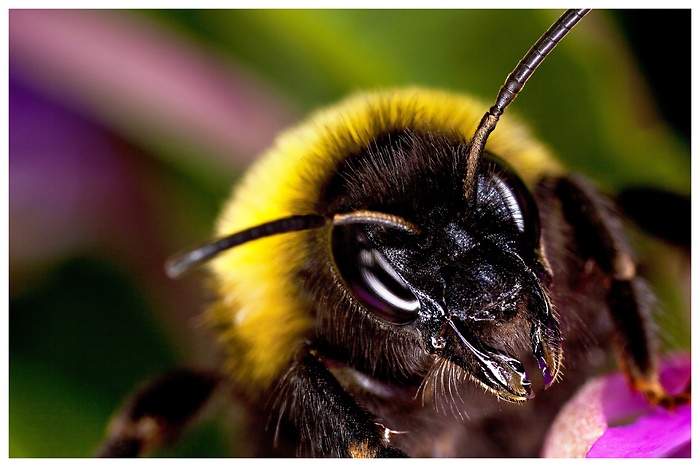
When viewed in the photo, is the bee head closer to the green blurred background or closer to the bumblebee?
the bumblebee

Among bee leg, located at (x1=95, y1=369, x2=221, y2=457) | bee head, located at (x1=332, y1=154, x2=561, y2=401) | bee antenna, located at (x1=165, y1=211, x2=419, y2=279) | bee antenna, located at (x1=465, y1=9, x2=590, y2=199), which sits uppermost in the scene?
bee antenna, located at (x1=465, y1=9, x2=590, y2=199)

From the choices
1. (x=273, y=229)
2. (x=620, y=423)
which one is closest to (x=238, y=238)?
(x=273, y=229)

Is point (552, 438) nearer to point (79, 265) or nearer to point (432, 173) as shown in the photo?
point (432, 173)

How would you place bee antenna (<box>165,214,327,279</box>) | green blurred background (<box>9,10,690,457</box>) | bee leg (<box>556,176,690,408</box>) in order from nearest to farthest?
1. bee antenna (<box>165,214,327,279</box>)
2. bee leg (<box>556,176,690,408</box>)
3. green blurred background (<box>9,10,690,457</box>)

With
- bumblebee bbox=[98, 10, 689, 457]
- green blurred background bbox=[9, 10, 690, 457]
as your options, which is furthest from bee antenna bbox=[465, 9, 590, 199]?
green blurred background bbox=[9, 10, 690, 457]

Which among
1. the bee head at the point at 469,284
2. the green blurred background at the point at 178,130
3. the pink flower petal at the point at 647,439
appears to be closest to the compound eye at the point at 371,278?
the bee head at the point at 469,284

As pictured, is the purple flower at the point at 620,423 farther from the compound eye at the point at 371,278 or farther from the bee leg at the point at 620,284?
the compound eye at the point at 371,278
